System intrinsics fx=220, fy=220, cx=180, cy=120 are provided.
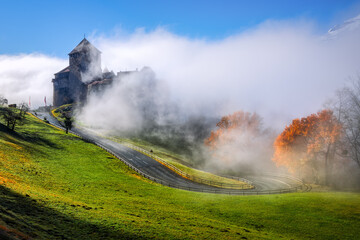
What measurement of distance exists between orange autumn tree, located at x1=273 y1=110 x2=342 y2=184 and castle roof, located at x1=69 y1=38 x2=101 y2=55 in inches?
5235

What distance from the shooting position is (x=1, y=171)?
2641 centimetres

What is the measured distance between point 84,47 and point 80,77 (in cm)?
2045

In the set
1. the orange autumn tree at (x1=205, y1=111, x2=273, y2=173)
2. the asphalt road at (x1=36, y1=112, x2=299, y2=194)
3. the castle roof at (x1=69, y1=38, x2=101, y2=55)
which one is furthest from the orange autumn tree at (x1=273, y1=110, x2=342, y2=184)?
the castle roof at (x1=69, y1=38, x2=101, y2=55)

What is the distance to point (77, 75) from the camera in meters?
141

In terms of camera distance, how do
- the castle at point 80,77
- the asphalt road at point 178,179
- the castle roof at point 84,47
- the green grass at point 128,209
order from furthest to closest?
1. the castle roof at point 84,47
2. the castle at point 80,77
3. the asphalt road at point 178,179
4. the green grass at point 128,209

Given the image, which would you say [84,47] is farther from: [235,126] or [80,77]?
[235,126]

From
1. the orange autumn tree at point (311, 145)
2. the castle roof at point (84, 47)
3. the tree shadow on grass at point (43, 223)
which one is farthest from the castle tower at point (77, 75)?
the tree shadow on grass at point (43, 223)

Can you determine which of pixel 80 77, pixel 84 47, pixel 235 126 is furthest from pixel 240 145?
pixel 84 47

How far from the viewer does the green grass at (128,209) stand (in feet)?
50.6

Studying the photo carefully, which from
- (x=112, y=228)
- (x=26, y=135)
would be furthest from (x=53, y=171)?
(x=26, y=135)

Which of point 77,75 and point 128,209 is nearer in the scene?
point 128,209

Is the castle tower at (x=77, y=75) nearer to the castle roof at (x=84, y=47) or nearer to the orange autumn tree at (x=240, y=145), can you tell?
the castle roof at (x=84, y=47)

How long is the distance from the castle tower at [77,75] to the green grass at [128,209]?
107 metres

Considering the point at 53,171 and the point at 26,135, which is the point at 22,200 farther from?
the point at 26,135
